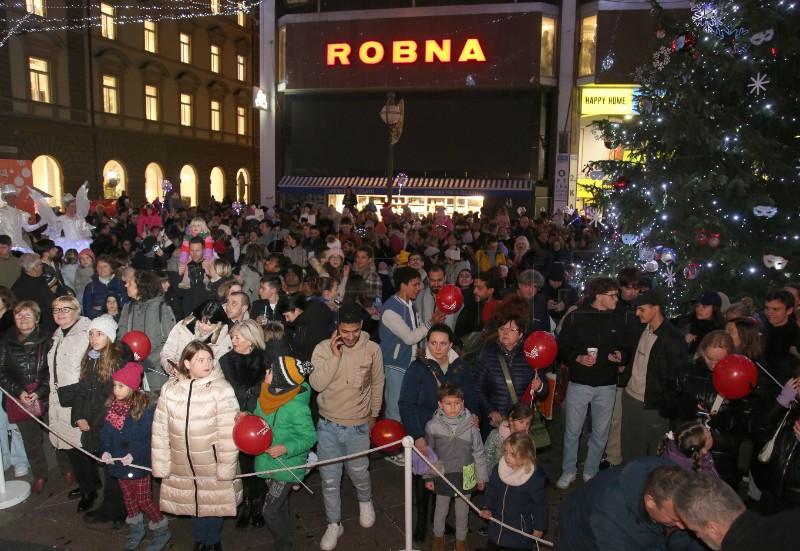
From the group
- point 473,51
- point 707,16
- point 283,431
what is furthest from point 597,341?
point 473,51

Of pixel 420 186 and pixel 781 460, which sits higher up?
pixel 420 186

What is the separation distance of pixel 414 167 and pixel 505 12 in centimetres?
722

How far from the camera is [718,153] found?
852cm

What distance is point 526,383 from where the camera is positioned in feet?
17.0

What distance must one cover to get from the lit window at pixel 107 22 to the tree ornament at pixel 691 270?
29702 mm

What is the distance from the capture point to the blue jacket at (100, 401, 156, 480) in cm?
470

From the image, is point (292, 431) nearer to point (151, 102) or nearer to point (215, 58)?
point (151, 102)

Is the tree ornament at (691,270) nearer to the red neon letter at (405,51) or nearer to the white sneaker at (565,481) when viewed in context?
the white sneaker at (565,481)

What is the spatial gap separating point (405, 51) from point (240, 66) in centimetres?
2015

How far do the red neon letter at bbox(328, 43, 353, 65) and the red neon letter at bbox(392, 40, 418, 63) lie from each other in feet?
6.31

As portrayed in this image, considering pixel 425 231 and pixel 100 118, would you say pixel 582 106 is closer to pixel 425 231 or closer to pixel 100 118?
pixel 425 231

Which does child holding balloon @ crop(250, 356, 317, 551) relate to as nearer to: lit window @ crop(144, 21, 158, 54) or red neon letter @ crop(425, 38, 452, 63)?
red neon letter @ crop(425, 38, 452, 63)

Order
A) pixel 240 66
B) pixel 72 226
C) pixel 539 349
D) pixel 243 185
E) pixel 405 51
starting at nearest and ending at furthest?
pixel 539 349 < pixel 72 226 < pixel 405 51 < pixel 240 66 < pixel 243 185

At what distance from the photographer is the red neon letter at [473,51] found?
82.0 feet
